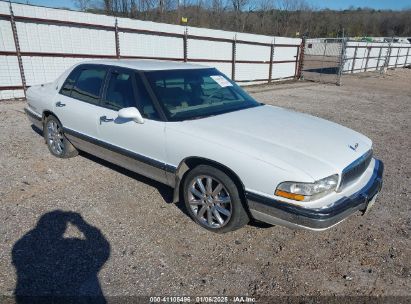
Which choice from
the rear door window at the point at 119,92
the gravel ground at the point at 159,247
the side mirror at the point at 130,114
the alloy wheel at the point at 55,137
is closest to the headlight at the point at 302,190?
the gravel ground at the point at 159,247

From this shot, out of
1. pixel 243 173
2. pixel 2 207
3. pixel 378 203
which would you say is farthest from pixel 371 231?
pixel 2 207

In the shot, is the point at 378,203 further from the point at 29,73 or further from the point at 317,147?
the point at 29,73

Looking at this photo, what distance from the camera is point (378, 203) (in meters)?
3.86

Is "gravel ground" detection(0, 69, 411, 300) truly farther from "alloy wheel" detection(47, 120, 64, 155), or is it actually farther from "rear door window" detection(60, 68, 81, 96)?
"rear door window" detection(60, 68, 81, 96)

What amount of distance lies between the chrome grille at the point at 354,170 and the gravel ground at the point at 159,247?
631 mm

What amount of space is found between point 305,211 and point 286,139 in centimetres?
74

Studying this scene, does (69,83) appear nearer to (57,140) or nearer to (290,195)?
(57,140)

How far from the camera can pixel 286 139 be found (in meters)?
2.96

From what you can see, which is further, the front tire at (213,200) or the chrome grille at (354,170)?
the front tire at (213,200)

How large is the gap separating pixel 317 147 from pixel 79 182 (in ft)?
9.85

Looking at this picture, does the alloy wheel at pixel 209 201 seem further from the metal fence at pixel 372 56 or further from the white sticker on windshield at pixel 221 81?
the metal fence at pixel 372 56

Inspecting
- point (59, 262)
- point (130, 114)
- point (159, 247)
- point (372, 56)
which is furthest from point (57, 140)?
point (372, 56)

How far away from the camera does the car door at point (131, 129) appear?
3.32 metres

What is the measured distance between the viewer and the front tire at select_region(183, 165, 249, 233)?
9.45 feet
